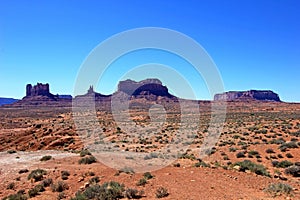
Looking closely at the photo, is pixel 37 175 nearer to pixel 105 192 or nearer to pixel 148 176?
pixel 105 192

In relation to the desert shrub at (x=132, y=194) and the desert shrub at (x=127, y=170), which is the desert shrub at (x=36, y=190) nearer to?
the desert shrub at (x=127, y=170)

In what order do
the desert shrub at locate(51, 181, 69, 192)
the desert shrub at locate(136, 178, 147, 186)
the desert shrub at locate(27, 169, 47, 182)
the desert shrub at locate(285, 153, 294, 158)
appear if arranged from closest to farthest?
the desert shrub at locate(136, 178, 147, 186) → the desert shrub at locate(51, 181, 69, 192) → the desert shrub at locate(27, 169, 47, 182) → the desert shrub at locate(285, 153, 294, 158)

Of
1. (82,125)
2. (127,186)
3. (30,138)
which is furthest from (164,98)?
(127,186)

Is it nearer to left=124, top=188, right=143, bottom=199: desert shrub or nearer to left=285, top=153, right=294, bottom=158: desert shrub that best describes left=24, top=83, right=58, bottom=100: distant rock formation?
left=285, top=153, right=294, bottom=158: desert shrub

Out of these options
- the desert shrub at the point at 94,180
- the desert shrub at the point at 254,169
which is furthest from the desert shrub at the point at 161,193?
the desert shrub at the point at 254,169

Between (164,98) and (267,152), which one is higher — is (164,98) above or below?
above

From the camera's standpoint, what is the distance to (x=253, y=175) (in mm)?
12367

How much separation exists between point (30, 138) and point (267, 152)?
2893cm

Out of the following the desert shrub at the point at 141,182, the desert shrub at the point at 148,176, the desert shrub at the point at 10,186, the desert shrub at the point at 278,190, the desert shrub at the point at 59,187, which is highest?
the desert shrub at the point at 148,176

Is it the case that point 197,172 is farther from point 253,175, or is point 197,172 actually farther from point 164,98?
point 164,98

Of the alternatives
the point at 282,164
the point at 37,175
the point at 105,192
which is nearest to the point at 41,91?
the point at 37,175

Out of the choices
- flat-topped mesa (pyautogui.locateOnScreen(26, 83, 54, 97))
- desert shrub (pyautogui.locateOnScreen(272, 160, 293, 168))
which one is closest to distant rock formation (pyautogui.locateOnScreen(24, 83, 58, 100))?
flat-topped mesa (pyautogui.locateOnScreen(26, 83, 54, 97))

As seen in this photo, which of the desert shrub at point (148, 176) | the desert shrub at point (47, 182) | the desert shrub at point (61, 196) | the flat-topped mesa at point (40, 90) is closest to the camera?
the desert shrub at point (61, 196)

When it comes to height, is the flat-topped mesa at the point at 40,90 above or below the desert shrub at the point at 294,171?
above
